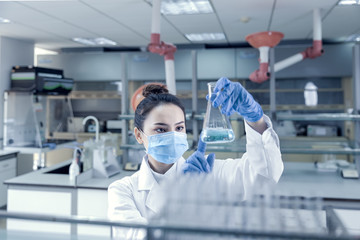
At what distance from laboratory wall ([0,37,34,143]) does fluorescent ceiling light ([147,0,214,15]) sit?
2833mm

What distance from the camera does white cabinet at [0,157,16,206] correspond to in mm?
4082

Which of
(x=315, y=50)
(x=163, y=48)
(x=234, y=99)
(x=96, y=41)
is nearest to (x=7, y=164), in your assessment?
(x=96, y=41)

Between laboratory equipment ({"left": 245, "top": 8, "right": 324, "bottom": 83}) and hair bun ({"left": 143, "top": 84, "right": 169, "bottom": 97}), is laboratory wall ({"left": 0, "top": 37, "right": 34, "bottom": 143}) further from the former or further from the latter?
hair bun ({"left": 143, "top": 84, "right": 169, "bottom": 97})

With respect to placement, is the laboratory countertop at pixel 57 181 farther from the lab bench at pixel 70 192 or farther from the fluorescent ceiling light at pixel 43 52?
the fluorescent ceiling light at pixel 43 52

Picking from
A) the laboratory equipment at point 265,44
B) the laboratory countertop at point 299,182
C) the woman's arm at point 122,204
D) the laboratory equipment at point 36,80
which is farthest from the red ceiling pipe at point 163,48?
the laboratory equipment at point 36,80

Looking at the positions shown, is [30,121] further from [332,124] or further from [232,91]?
[332,124]

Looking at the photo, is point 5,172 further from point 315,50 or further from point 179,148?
point 315,50

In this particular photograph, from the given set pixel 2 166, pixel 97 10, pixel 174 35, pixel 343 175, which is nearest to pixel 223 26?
pixel 174 35

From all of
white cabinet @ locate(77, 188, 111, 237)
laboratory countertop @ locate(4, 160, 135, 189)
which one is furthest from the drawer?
white cabinet @ locate(77, 188, 111, 237)

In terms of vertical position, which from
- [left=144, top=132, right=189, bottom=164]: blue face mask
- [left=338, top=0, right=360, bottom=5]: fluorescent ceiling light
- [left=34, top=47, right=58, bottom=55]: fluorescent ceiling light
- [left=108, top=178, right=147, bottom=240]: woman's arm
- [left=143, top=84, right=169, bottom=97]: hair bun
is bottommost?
[left=108, top=178, right=147, bottom=240]: woman's arm

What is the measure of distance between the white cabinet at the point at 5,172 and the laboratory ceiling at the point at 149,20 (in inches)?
71.7

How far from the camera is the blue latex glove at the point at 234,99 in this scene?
1242 millimetres

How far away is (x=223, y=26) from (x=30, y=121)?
11.4 ft

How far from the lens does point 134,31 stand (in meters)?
4.45
